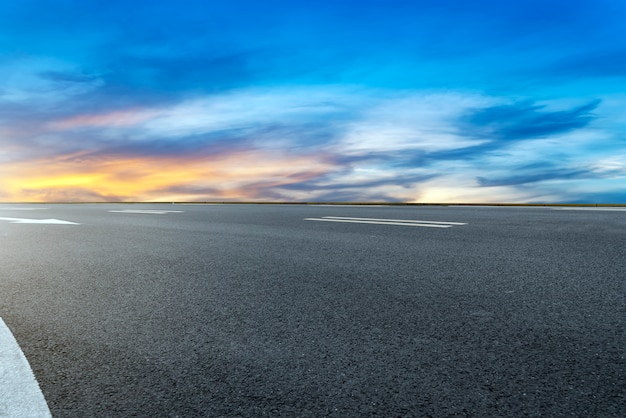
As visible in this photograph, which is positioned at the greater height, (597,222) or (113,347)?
(597,222)

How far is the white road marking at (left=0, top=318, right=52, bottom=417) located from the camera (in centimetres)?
201

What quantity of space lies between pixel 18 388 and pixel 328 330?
1.61 metres

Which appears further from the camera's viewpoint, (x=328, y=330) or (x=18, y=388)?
(x=328, y=330)

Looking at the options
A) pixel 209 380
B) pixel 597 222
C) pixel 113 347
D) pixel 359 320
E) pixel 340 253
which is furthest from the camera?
pixel 597 222

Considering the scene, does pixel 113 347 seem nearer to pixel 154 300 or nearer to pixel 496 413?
pixel 154 300

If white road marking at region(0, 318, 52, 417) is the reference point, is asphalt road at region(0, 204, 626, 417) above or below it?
above

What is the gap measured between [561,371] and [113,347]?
231cm

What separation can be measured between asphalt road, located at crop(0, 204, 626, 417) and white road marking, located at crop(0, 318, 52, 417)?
6 cm

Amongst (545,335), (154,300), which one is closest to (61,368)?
(154,300)

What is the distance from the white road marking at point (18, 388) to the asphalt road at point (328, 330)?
0.18 feet

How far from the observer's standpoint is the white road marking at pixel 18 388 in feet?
6.58

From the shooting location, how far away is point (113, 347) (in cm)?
281

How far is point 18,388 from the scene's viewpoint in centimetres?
222

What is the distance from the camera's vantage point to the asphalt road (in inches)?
82.8
